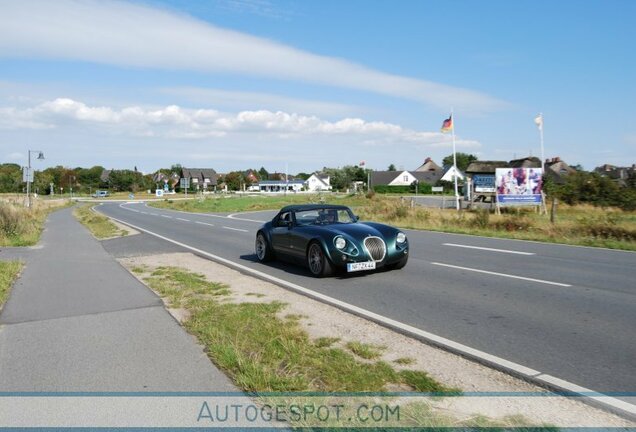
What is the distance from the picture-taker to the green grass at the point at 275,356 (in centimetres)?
406

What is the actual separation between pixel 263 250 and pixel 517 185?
19.0 metres

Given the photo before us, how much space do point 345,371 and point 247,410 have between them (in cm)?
103

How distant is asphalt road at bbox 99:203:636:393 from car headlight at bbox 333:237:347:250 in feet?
2.05

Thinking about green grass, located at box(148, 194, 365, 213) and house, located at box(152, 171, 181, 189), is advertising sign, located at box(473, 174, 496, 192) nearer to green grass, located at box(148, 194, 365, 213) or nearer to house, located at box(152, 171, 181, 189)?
green grass, located at box(148, 194, 365, 213)

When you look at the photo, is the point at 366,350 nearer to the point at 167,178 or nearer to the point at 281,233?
the point at 281,233

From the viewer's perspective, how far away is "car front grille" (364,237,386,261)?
29.9 feet

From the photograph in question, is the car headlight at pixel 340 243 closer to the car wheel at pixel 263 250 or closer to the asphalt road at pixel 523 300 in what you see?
the asphalt road at pixel 523 300

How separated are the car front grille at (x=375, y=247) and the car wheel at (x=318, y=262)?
773 mm

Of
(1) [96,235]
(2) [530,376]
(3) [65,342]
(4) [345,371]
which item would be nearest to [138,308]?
(3) [65,342]

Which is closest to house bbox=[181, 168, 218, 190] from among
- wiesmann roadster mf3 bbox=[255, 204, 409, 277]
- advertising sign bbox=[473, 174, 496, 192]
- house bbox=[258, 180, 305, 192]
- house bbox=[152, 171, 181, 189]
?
house bbox=[152, 171, 181, 189]

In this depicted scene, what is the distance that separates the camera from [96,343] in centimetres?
529


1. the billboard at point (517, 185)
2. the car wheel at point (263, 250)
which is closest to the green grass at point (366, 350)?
the car wheel at point (263, 250)

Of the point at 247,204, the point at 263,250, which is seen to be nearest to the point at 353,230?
the point at 263,250

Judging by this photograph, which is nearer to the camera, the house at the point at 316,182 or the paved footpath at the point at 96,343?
the paved footpath at the point at 96,343
